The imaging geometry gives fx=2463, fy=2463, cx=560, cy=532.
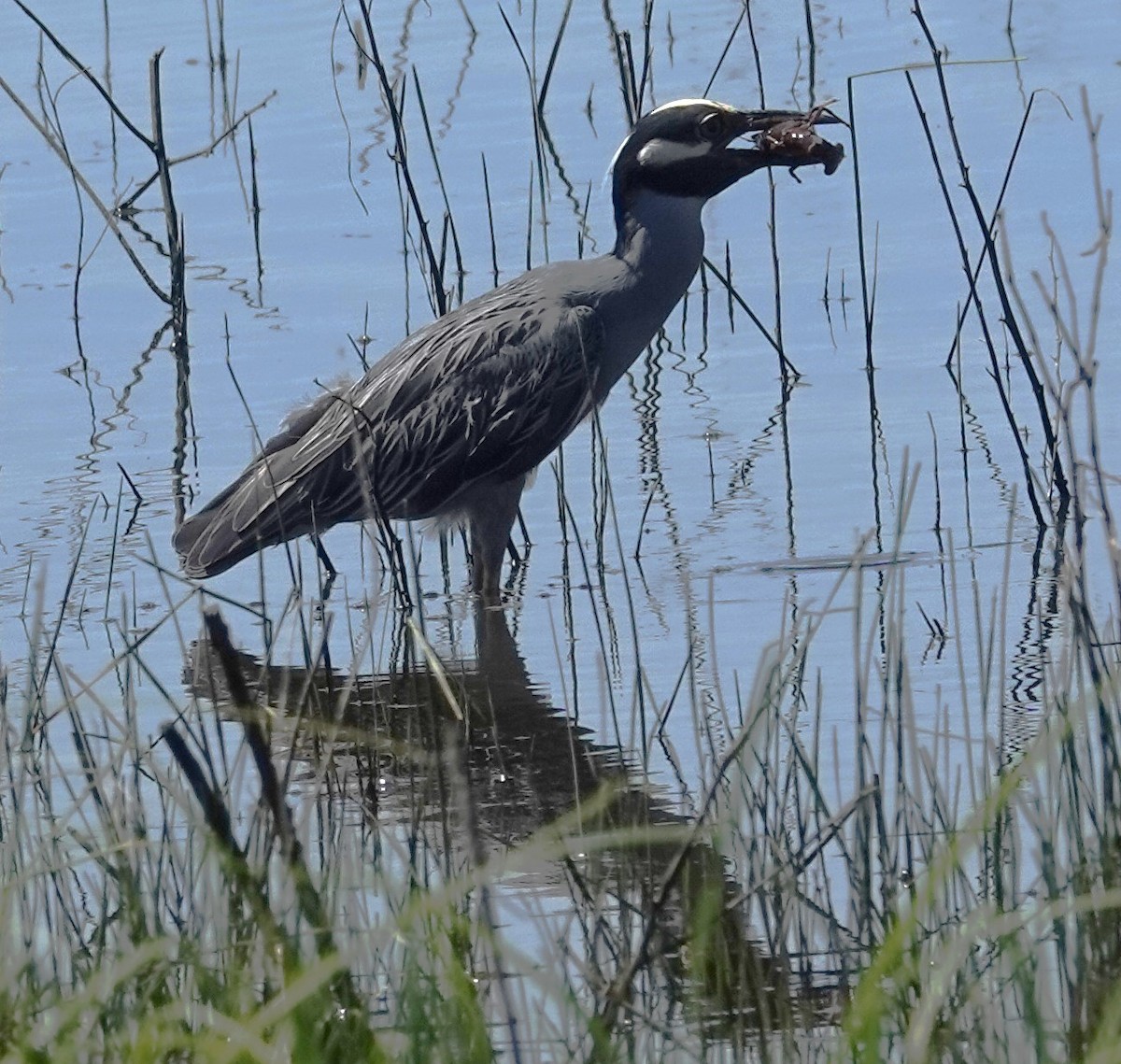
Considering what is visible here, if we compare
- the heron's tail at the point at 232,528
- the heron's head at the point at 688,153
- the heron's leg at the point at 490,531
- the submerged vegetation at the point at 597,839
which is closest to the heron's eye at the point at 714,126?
the heron's head at the point at 688,153

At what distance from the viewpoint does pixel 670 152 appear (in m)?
6.55

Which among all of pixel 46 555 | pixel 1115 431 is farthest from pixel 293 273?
pixel 1115 431

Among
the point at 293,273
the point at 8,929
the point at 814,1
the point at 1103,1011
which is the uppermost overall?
the point at 814,1

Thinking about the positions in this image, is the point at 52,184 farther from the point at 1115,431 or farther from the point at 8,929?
the point at 8,929

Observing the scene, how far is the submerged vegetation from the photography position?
260 cm

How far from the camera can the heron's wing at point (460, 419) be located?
242 inches

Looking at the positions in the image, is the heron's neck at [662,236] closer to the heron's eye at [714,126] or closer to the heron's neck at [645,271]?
the heron's neck at [645,271]

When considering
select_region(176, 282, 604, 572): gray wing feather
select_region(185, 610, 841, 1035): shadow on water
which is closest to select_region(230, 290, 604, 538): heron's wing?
select_region(176, 282, 604, 572): gray wing feather

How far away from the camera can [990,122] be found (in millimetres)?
9812

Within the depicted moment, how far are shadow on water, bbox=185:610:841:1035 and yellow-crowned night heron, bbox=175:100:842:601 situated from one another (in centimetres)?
42

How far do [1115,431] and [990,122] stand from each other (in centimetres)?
350

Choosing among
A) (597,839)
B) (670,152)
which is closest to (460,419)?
(670,152)

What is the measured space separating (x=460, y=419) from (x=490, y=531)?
13.7 inches

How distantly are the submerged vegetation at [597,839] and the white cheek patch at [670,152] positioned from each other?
65cm
